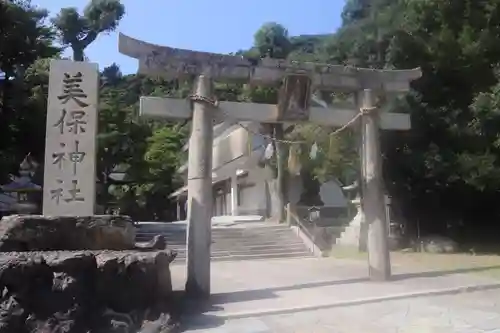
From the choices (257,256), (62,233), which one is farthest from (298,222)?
(62,233)

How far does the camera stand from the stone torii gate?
8.90 meters

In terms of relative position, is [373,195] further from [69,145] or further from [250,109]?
[69,145]

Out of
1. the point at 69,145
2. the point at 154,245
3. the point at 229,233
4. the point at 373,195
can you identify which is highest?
the point at 69,145

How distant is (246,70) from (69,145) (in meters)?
3.90

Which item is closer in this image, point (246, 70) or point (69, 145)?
point (69, 145)

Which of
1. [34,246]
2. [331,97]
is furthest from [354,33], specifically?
[34,246]

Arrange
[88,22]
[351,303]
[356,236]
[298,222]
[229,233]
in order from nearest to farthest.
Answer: [351,303] < [356,236] < [229,233] < [298,222] < [88,22]

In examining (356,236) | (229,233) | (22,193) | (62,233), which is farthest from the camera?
(22,193)

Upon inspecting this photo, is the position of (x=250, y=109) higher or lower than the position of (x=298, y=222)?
higher

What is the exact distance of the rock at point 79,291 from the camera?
5.96 m

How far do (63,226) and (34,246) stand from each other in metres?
0.51

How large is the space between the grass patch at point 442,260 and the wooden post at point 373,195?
2655 mm

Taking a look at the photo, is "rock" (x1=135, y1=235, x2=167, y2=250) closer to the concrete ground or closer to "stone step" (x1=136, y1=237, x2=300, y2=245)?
the concrete ground

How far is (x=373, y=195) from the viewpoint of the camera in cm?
1041
